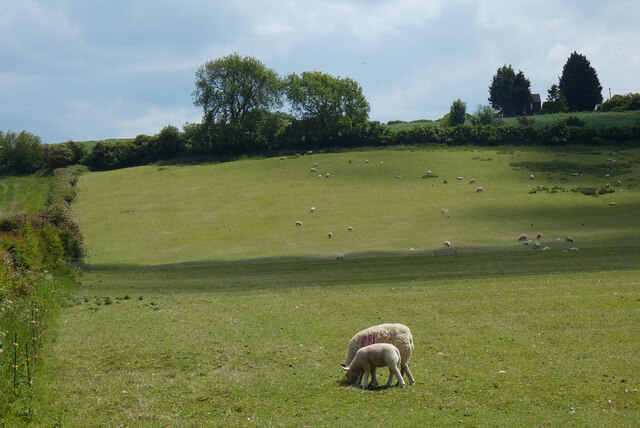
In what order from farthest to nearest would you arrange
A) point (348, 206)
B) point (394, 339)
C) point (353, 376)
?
point (348, 206) < point (394, 339) < point (353, 376)

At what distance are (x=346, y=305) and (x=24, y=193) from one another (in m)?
66.8

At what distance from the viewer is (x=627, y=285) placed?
27984 millimetres

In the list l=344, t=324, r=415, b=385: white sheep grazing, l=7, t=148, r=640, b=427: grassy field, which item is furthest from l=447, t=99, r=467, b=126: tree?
l=344, t=324, r=415, b=385: white sheep grazing

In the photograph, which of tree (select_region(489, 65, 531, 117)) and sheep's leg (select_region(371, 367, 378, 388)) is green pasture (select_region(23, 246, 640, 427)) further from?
tree (select_region(489, 65, 531, 117))

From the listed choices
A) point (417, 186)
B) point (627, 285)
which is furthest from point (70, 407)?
point (417, 186)

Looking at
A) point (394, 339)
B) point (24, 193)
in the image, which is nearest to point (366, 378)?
point (394, 339)

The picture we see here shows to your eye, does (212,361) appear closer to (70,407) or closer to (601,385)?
(70,407)

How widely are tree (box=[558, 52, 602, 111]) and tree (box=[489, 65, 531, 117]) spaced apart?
12573mm

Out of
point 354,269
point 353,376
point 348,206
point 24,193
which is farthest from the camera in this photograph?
point 24,193

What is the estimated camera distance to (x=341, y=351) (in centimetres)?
1831

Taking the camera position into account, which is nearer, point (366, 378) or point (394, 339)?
point (366, 378)

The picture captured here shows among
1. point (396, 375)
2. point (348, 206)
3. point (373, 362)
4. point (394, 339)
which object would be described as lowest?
point (348, 206)

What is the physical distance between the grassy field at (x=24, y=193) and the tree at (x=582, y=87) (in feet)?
418

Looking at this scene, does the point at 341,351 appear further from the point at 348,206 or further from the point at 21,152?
the point at 21,152
